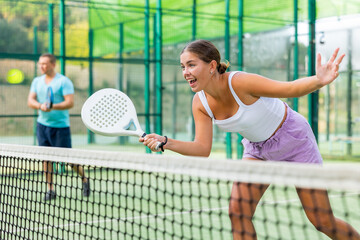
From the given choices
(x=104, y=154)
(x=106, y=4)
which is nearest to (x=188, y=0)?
(x=106, y=4)

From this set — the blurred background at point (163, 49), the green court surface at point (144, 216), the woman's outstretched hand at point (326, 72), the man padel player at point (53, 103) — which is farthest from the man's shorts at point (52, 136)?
the woman's outstretched hand at point (326, 72)

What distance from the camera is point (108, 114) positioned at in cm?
290

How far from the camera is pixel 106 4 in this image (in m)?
8.00

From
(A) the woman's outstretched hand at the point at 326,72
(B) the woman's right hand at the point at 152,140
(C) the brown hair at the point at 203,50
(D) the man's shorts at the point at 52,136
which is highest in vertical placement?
(C) the brown hair at the point at 203,50

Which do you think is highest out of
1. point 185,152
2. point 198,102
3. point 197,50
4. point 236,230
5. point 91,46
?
point 91,46

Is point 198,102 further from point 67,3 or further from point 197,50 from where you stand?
point 67,3

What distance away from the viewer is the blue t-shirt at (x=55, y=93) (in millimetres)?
5305

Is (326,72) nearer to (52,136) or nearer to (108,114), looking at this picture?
(108,114)

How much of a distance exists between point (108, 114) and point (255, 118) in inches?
30.1

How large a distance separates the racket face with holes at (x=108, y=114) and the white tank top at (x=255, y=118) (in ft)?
1.38

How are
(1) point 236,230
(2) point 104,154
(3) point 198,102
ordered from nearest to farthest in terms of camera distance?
1. (2) point 104,154
2. (1) point 236,230
3. (3) point 198,102

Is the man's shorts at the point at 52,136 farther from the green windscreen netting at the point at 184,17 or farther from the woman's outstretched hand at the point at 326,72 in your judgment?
the woman's outstretched hand at the point at 326,72

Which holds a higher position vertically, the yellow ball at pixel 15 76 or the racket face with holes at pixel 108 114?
the yellow ball at pixel 15 76

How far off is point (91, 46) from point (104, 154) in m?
5.86
